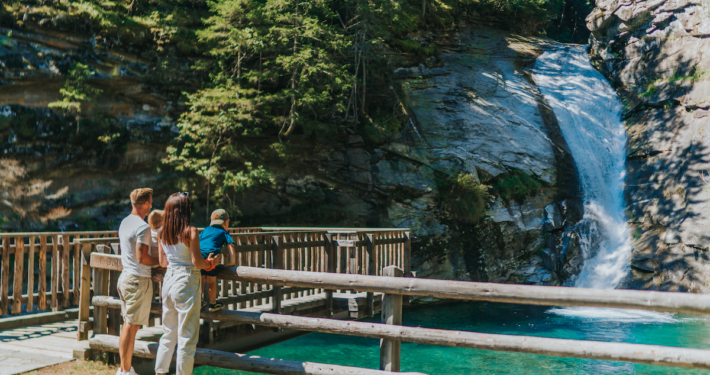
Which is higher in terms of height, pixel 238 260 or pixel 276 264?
pixel 238 260

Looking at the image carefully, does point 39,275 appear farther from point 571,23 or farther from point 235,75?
point 571,23

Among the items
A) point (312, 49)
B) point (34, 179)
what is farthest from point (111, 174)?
point (312, 49)

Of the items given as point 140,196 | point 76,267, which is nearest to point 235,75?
point 76,267

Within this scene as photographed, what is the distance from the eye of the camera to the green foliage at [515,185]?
61.0ft

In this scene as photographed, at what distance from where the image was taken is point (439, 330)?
441cm

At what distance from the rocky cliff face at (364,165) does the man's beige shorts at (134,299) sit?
11542 millimetres

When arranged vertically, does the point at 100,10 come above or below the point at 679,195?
above

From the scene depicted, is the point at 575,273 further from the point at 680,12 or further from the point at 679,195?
the point at 680,12

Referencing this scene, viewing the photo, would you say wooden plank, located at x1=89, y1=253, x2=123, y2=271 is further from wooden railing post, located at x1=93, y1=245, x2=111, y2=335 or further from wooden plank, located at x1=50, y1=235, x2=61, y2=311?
wooden plank, located at x1=50, y1=235, x2=61, y2=311

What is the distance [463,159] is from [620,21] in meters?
14.0

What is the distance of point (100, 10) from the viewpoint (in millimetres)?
15617

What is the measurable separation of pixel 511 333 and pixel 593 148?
40.8 ft

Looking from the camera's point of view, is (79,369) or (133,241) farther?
Answer: (79,369)

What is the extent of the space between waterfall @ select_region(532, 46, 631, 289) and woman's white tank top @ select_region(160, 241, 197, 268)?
16.7 meters
